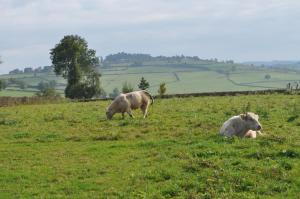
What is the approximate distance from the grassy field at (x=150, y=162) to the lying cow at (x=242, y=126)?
2.15ft

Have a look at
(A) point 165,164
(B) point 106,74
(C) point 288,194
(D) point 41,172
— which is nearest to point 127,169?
(A) point 165,164

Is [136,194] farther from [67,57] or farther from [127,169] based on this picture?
[67,57]

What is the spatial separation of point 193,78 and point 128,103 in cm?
13383

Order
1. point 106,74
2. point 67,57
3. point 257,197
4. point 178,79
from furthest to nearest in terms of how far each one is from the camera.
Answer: point 106,74 → point 178,79 → point 67,57 → point 257,197

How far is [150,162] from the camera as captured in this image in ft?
52.1

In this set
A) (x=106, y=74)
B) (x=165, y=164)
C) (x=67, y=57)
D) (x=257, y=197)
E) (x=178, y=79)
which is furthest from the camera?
(x=106, y=74)

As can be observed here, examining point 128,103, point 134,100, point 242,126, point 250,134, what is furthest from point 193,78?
point 250,134

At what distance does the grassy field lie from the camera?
12852 millimetres

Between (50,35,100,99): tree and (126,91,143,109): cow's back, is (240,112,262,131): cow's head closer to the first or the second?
(126,91,143,109): cow's back

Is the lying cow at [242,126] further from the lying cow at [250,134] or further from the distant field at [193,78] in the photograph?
the distant field at [193,78]

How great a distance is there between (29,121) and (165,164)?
16.0 m

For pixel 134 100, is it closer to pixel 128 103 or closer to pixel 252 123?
pixel 128 103

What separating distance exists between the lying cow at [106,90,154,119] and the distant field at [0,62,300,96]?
97361mm

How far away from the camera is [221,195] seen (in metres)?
12.1
